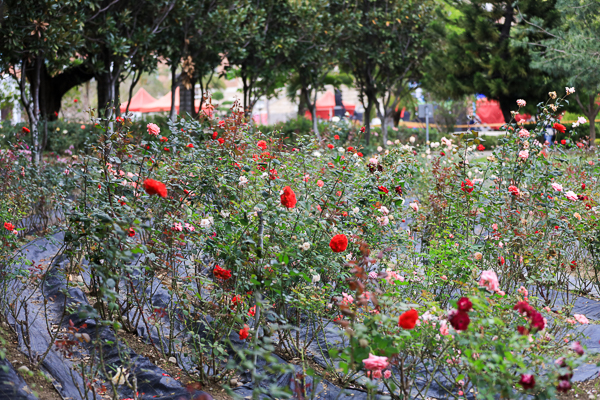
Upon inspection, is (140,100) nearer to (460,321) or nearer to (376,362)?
(376,362)

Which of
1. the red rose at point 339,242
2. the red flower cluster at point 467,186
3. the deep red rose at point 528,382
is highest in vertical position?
the red flower cluster at point 467,186

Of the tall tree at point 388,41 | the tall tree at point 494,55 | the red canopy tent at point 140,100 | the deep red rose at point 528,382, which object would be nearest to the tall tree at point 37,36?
the deep red rose at point 528,382

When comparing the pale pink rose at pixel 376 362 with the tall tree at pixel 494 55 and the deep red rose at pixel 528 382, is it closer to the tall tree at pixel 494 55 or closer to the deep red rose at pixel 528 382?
the deep red rose at pixel 528 382

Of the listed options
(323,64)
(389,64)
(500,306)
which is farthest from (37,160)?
(389,64)

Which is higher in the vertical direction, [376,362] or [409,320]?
[409,320]

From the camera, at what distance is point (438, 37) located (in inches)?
677

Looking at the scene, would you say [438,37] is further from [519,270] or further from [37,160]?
[519,270]

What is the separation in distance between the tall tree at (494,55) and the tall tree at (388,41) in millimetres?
880

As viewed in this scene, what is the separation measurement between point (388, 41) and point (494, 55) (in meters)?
3.33

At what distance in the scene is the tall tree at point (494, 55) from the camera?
14.9m

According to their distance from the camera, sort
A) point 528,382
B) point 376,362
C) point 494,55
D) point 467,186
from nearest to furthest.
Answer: point 528,382, point 376,362, point 467,186, point 494,55

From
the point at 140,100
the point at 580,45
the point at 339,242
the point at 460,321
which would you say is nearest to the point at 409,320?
the point at 460,321

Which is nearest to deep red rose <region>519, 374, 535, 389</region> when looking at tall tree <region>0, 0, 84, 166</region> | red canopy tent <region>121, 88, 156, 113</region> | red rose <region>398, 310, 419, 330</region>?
red rose <region>398, 310, 419, 330</region>

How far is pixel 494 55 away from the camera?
51.4ft
